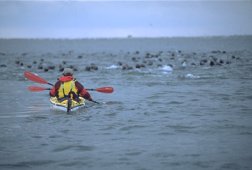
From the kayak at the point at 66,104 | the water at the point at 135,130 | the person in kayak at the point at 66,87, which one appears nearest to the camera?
the water at the point at 135,130

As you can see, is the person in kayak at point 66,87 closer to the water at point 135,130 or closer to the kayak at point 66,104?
the kayak at point 66,104

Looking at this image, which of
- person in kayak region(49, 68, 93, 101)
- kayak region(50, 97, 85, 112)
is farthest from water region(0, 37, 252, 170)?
person in kayak region(49, 68, 93, 101)

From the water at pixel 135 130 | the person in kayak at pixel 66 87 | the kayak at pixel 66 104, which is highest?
the person in kayak at pixel 66 87

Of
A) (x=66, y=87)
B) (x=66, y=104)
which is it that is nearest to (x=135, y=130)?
(x=66, y=104)

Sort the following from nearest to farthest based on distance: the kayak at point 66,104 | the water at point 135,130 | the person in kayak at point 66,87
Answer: the water at point 135,130, the kayak at point 66,104, the person in kayak at point 66,87

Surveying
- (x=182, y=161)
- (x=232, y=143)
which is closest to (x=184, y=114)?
(x=232, y=143)

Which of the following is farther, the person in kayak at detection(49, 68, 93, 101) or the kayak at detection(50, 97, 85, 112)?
the person in kayak at detection(49, 68, 93, 101)

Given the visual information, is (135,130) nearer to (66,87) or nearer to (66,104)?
(66,104)

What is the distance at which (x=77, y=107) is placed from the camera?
52.5 feet

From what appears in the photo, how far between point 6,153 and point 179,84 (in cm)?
1416

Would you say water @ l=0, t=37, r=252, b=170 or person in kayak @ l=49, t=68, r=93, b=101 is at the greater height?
person in kayak @ l=49, t=68, r=93, b=101

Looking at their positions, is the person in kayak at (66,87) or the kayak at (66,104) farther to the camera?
the person in kayak at (66,87)

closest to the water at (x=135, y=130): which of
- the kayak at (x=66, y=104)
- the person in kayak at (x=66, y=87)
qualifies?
the kayak at (x=66, y=104)

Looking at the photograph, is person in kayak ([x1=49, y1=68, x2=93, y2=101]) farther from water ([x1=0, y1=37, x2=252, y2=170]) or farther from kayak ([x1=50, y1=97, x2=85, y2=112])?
water ([x1=0, y1=37, x2=252, y2=170])
